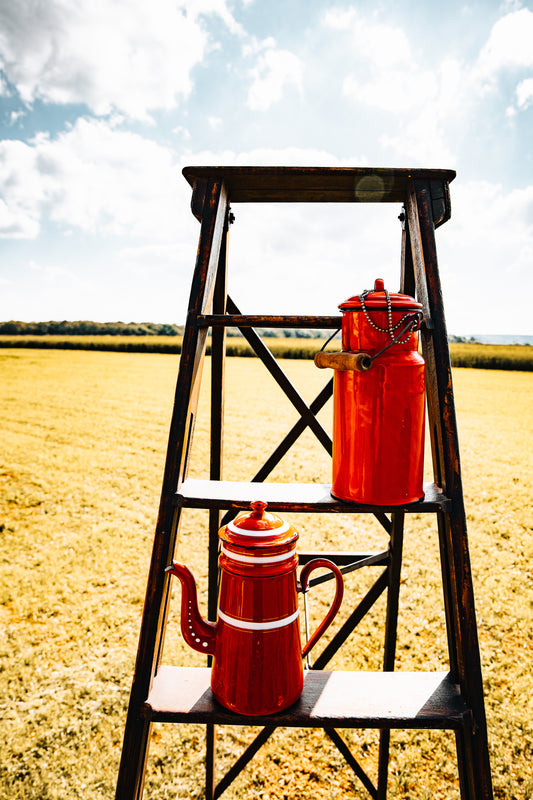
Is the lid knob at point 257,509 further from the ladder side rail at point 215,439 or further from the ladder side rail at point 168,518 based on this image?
the ladder side rail at point 215,439

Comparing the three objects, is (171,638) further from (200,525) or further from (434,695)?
(434,695)

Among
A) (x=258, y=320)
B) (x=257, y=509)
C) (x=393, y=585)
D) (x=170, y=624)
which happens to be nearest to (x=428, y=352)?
(x=258, y=320)

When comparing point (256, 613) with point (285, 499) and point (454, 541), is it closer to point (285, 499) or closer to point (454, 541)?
point (285, 499)

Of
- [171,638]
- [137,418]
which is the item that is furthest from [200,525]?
[137,418]

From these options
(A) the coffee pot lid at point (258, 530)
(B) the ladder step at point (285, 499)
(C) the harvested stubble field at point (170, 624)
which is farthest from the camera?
(C) the harvested stubble field at point (170, 624)

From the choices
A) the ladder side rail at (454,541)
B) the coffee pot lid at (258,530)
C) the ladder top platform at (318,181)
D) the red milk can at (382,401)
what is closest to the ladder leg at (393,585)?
the ladder side rail at (454,541)

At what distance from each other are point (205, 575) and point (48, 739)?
7.08ft

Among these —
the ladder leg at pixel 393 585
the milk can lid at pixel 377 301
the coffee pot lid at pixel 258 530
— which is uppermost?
the milk can lid at pixel 377 301

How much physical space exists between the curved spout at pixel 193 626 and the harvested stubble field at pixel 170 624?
1.98 m

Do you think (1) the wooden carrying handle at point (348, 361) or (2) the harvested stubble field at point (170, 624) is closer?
(1) the wooden carrying handle at point (348, 361)

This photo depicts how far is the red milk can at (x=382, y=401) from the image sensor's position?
44.0 inches

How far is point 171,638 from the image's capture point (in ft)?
12.3

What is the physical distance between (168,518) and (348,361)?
2.01ft

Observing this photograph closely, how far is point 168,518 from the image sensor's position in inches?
47.6
